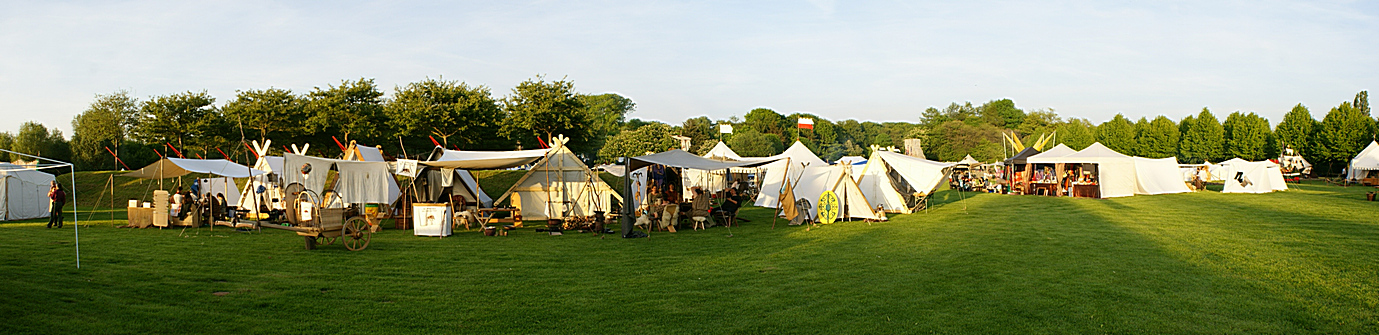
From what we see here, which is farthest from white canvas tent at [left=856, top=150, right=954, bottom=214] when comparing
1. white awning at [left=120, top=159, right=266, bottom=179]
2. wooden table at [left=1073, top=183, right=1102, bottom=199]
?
white awning at [left=120, top=159, right=266, bottom=179]

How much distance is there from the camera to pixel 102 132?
37.1m

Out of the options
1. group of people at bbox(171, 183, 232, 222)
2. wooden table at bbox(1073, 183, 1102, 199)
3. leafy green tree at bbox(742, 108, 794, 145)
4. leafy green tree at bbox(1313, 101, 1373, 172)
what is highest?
leafy green tree at bbox(742, 108, 794, 145)

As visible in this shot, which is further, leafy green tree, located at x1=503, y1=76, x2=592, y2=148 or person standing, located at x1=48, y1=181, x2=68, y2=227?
leafy green tree, located at x1=503, y1=76, x2=592, y2=148

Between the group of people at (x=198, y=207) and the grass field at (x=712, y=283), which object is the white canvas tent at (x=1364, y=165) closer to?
the grass field at (x=712, y=283)

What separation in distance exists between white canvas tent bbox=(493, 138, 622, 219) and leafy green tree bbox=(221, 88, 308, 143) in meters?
20.1

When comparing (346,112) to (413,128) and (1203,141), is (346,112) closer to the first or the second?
(413,128)

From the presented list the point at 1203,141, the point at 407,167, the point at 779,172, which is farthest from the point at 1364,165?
the point at 407,167

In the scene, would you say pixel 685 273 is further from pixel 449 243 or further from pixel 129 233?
pixel 129 233

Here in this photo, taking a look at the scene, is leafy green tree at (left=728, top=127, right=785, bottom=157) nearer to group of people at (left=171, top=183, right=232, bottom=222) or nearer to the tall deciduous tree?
the tall deciduous tree

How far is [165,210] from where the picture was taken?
14430mm

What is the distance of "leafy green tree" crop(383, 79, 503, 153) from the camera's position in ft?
106

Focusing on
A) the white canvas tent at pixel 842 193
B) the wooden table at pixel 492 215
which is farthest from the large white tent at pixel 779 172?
the wooden table at pixel 492 215

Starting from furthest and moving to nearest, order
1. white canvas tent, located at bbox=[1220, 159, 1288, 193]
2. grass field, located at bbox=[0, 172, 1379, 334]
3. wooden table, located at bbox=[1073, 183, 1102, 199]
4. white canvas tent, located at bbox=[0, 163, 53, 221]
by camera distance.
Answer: white canvas tent, located at bbox=[1220, 159, 1288, 193]
wooden table, located at bbox=[1073, 183, 1102, 199]
white canvas tent, located at bbox=[0, 163, 53, 221]
grass field, located at bbox=[0, 172, 1379, 334]

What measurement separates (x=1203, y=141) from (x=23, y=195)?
65.7m
